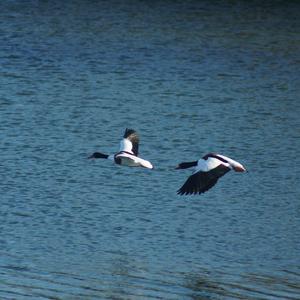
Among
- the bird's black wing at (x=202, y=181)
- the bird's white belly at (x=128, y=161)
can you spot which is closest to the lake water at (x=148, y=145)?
the bird's white belly at (x=128, y=161)

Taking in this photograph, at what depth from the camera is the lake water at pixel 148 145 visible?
2308 centimetres

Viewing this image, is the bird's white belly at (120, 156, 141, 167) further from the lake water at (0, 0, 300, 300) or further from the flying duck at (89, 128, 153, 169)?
the lake water at (0, 0, 300, 300)

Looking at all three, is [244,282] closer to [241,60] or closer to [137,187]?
[137,187]

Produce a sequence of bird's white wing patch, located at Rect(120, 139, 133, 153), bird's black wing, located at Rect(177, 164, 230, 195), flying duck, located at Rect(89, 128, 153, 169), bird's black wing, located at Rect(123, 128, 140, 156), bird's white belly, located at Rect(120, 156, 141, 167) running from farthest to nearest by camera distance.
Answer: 1. bird's black wing, located at Rect(123, 128, 140, 156)
2. bird's white wing patch, located at Rect(120, 139, 133, 153)
3. bird's white belly, located at Rect(120, 156, 141, 167)
4. flying duck, located at Rect(89, 128, 153, 169)
5. bird's black wing, located at Rect(177, 164, 230, 195)

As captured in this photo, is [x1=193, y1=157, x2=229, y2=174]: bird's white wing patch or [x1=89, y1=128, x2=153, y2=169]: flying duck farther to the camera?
[x1=89, y1=128, x2=153, y2=169]: flying duck

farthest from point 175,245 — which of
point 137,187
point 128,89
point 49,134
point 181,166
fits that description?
point 128,89

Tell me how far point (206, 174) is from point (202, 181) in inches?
6.5

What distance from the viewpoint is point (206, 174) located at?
906 inches

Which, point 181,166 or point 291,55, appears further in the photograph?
Result: point 291,55

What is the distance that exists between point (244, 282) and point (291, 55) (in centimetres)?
1701

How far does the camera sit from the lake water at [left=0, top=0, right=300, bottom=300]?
75.7ft

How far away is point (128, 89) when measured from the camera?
→ 115ft

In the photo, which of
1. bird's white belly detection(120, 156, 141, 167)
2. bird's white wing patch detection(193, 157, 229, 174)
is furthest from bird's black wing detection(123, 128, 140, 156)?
bird's white wing patch detection(193, 157, 229, 174)

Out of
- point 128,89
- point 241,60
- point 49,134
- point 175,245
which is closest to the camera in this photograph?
point 175,245
